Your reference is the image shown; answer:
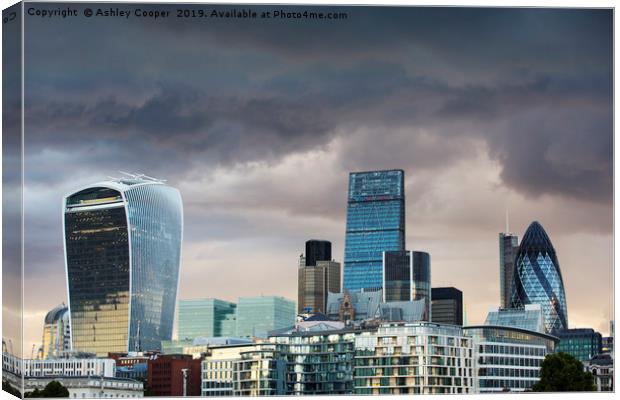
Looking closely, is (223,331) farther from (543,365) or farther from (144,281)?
(543,365)

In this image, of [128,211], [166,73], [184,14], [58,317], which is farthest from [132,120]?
[128,211]

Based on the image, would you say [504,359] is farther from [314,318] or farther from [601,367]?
[314,318]

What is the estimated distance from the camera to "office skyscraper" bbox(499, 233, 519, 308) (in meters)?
117

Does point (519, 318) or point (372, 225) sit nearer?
point (519, 318)

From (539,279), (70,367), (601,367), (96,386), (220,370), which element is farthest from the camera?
(539,279)

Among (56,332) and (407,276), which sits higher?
(407,276)

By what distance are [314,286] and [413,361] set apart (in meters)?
60.9

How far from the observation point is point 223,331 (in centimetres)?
12144

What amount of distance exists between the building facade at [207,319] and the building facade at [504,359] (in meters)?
45.8

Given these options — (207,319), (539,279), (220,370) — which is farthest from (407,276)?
(220,370)

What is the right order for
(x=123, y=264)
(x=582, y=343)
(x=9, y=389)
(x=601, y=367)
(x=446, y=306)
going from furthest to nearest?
1. (x=446, y=306)
2. (x=123, y=264)
3. (x=582, y=343)
4. (x=601, y=367)
5. (x=9, y=389)

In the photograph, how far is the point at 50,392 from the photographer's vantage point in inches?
1785

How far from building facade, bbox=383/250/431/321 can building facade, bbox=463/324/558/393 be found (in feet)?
119

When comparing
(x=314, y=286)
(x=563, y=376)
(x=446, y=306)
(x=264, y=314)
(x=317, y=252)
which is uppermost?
(x=317, y=252)
